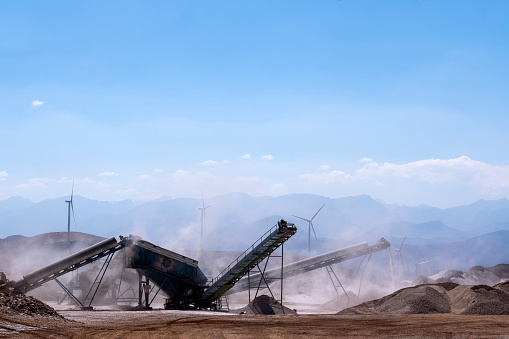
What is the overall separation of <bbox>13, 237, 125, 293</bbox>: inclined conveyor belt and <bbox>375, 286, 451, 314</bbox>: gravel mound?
25.9 m

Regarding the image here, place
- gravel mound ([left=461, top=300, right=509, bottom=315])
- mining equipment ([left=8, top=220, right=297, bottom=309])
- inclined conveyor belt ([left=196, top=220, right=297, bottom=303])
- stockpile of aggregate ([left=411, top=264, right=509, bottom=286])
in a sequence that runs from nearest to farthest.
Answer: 1. gravel mound ([left=461, top=300, right=509, bottom=315])
2. inclined conveyor belt ([left=196, top=220, right=297, bottom=303])
3. mining equipment ([left=8, top=220, right=297, bottom=309])
4. stockpile of aggregate ([left=411, top=264, right=509, bottom=286])

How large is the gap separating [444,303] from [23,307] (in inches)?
1384

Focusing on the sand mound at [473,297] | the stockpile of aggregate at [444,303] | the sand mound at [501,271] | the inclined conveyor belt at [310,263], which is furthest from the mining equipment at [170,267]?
the sand mound at [501,271]

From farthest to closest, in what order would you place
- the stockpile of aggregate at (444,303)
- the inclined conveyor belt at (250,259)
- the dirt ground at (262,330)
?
the inclined conveyor belt at (250,259), the stockpile of aggregate at (444,303), the dirt ground at (262,330)

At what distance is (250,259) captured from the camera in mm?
51188

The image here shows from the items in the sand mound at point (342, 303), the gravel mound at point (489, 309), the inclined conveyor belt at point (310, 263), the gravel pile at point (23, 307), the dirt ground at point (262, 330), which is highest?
the inclined conveyor belt at point (310, 263)

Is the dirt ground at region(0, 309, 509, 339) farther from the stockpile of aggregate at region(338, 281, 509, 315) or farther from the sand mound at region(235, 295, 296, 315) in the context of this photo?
the sand mound at region(235, 295, 296, 315)

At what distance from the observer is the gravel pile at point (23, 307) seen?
105ft

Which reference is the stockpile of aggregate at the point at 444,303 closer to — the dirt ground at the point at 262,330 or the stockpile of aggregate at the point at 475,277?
the dirt ground at the point at 262,330

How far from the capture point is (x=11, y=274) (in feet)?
314

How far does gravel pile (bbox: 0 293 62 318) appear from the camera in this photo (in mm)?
32031

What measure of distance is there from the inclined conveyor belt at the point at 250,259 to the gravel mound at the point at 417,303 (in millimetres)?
10896

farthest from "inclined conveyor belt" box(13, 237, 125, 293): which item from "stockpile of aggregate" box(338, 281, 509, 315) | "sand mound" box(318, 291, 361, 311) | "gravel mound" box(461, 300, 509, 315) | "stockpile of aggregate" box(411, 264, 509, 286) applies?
"stockpile of aggregate" box(411, 264, 509, 286)

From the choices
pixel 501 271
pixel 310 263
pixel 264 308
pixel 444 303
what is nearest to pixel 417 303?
pixel 444 303
